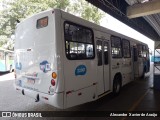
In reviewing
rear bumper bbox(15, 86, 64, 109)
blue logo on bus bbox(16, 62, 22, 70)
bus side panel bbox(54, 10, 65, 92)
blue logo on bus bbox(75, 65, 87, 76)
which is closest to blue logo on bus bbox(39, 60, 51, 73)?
bus side panel bbox(54, 10, 65, 92)

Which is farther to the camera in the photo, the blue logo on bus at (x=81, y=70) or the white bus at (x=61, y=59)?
the blue logo on bus at (x=81, y=70)

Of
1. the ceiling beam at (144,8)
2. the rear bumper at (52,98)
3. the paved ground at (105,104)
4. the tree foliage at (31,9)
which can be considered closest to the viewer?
the rear bumper at (52,98)

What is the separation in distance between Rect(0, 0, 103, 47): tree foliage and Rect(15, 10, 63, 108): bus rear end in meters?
13.7

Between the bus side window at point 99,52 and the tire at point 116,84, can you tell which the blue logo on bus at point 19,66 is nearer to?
the bus side window at point 99,52

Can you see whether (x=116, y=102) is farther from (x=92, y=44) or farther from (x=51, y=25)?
A: (x=51, y=25)

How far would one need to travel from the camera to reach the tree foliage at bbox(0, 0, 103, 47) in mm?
19109

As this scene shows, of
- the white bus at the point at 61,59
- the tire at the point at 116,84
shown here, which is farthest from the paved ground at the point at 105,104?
the white bus at the point at 61,59

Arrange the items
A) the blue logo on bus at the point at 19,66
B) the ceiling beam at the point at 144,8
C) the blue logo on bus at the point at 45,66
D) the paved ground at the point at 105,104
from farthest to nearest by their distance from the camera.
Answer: the ceiling beam at the point at 144,8 < the paved ground at the point at 105,104 < the blue logo on bus at the point at 19,66 < the blue logo on bus at the point at 45,66

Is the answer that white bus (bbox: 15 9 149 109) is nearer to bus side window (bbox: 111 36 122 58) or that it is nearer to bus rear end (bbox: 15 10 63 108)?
bus rear end (bbox: 15 10 63 108)

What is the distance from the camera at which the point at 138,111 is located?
6.07 meters

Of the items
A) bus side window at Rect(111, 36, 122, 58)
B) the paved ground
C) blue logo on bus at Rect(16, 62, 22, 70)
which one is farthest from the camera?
bus side window at Rect(111, 36, 122, 58)

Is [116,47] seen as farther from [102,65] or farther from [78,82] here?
[78,82]

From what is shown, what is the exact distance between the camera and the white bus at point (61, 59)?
4711mm

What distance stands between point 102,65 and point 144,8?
6.79m
